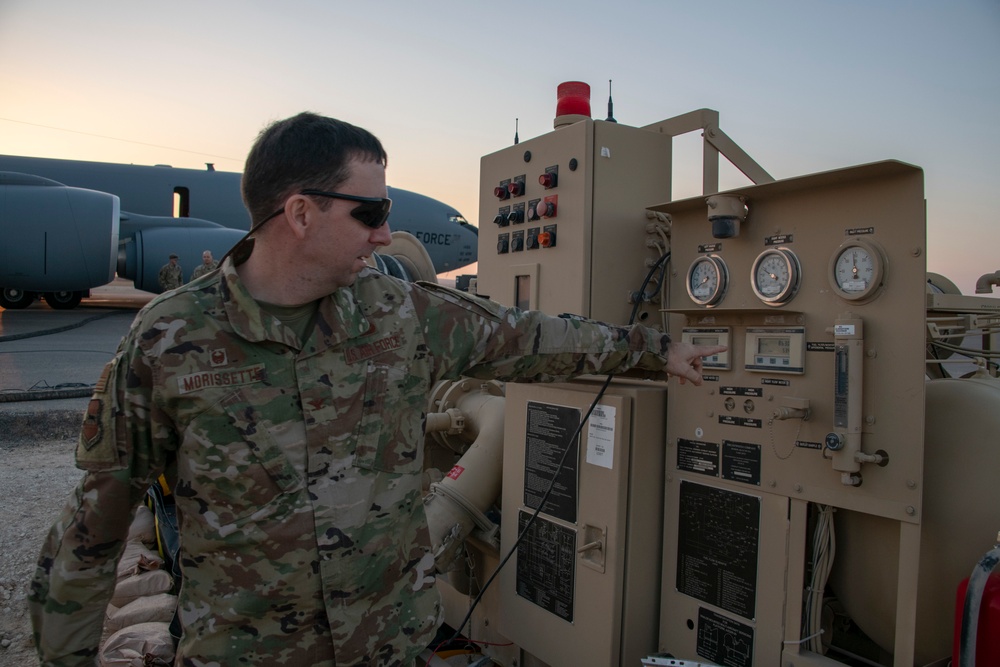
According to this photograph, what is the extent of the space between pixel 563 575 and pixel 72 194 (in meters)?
16.4

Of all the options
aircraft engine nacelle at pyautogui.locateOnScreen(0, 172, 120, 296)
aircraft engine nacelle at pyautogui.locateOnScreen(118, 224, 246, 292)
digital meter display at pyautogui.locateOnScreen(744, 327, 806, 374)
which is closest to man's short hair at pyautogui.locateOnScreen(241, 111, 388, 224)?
digital meter display at pyautogui.locateOnScreen(744, 327, 806, 374)

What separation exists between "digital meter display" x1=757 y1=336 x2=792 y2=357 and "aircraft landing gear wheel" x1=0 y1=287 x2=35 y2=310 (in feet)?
61.4

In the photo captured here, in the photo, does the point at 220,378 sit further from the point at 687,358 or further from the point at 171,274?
the point at 171,274

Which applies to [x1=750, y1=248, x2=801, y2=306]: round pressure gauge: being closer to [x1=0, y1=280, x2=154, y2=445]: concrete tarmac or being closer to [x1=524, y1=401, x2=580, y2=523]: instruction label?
[x1=524, y1=401, x2=580, y2=523]: instruction label

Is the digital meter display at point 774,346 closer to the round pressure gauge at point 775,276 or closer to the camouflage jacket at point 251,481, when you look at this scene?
the round pressure gauge at point 775,276

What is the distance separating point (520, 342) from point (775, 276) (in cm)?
90

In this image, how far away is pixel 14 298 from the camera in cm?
1706

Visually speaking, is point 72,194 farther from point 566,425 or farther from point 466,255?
point 566,425

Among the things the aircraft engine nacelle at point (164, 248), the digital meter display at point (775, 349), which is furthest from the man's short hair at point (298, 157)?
the aircraft engine nacelle at point (164, 248)

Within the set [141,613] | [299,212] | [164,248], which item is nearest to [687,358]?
[299,212]

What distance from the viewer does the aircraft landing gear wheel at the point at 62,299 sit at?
1744cm

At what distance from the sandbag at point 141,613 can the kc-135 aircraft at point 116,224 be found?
484 inches

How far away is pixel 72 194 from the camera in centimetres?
1567

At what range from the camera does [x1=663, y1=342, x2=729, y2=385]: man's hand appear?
7.91 feet
